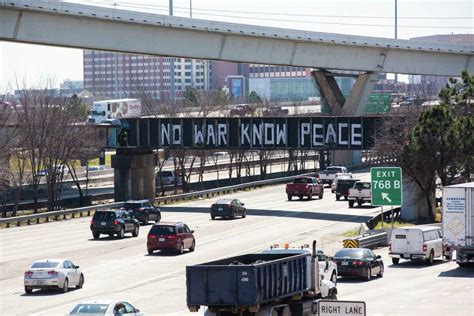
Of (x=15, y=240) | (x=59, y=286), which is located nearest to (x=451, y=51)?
(x=15, y=240)

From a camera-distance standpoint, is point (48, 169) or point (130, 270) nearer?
point (130, 270)

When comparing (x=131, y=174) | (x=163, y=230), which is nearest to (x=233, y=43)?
(x=131, y=174)

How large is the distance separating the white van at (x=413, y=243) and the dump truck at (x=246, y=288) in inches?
694

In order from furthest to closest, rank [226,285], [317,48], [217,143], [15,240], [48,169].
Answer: [317,48]
[48,169]
[217,143]
[15,240]
[226,285]

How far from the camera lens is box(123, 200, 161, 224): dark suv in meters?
62.9

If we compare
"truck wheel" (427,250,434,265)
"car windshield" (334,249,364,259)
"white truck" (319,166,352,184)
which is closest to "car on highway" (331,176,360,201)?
"white truck" (319,166,352,184)

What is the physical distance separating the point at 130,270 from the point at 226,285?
19.7 m

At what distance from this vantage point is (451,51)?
9700 centimetres

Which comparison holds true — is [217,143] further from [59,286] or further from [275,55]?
[59,286]

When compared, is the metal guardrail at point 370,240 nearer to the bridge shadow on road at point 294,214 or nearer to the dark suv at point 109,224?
the bridge shadow on road at point 294,214

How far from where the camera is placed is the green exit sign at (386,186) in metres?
50.6

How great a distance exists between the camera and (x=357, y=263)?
39031 mm

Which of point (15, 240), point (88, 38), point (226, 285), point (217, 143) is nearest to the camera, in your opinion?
point (226, 285)

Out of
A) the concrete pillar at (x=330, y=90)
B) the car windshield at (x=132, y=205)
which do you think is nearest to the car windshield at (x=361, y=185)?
the car windshield at (x=132, y=205)
